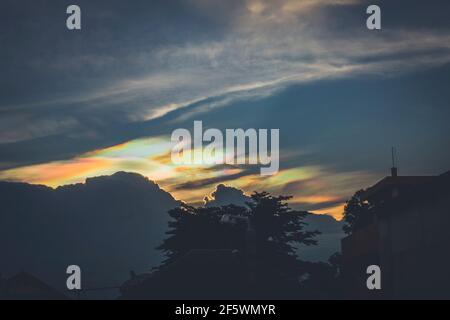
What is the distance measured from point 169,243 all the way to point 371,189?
3556cm

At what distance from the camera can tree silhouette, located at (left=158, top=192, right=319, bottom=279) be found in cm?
7519

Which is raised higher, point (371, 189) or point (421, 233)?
point (371, 189)

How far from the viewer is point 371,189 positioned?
49125 millimetres

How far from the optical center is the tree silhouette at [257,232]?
247 feet

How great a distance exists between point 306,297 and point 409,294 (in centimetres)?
1033

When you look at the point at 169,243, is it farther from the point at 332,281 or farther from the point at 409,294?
the point at 409,294

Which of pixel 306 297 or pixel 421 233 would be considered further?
pixel 306 297

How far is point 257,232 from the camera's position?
79.4 meters
